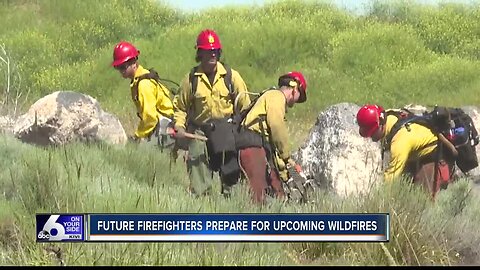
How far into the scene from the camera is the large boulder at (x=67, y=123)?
5.29 metres

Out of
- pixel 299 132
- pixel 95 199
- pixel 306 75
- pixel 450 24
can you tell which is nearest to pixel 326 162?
pixel 299 132

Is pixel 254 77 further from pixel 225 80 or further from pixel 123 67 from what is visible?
pixel 123 67

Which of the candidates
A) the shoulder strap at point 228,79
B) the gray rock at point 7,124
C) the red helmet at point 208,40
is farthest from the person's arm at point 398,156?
the gray rock at point 7,124

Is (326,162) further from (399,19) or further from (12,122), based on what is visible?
(12,122)

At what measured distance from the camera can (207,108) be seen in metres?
4.98

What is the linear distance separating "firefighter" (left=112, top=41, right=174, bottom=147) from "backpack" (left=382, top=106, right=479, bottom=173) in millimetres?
1070

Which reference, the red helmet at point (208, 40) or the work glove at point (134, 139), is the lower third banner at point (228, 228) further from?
the work glove at point (134, 139)

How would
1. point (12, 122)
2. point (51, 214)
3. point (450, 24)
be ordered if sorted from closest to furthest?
point (51, 214) < point (450, 24) < point (12, 122)

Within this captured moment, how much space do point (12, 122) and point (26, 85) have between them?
1.84 ft

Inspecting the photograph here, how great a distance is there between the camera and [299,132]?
5.07 m

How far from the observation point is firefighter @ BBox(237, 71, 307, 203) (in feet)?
15.6

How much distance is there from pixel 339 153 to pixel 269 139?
464 millimetres

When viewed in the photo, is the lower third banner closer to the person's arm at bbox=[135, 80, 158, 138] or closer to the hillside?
the hillside

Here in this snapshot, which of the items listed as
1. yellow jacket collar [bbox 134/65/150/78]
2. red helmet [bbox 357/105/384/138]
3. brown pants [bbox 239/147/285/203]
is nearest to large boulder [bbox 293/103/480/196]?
red helmet [bbox 357/105/384/138]
